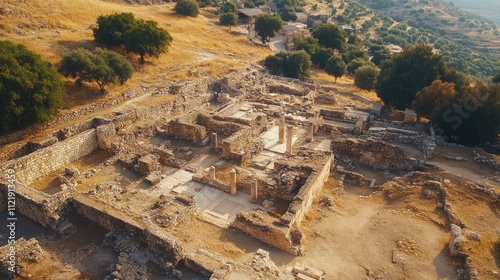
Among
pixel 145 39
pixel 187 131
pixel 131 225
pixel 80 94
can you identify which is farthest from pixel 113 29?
pixel 131 225

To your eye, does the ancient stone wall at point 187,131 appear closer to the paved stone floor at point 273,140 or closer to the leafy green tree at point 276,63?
the paved stone floor at point 273,140

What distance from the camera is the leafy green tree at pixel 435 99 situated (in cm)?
2622

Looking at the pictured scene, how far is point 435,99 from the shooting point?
27031 millimetres

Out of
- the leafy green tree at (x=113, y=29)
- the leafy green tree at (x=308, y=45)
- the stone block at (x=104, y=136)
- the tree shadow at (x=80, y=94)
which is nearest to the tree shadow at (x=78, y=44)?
the leafy green tree at (x=113, y=29)

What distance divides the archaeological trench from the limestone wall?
0.07 m

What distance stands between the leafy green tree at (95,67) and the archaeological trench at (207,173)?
7.44 ft

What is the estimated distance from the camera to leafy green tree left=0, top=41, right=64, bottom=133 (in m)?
21.5

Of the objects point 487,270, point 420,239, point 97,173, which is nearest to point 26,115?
point 97,173

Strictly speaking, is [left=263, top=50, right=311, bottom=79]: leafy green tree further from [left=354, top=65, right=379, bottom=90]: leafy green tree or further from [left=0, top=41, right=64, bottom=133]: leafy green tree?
[left=0, top=41, right=64, bottom=133]: leafy green tree

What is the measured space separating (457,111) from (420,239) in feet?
43.8

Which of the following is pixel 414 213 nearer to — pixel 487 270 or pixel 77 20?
pixel 487 270

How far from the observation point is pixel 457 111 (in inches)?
1002

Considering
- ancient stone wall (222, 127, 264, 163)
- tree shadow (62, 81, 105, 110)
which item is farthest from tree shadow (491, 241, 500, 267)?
tree shadow (62, 81, 105, 110)

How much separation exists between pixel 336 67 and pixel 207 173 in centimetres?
3051
